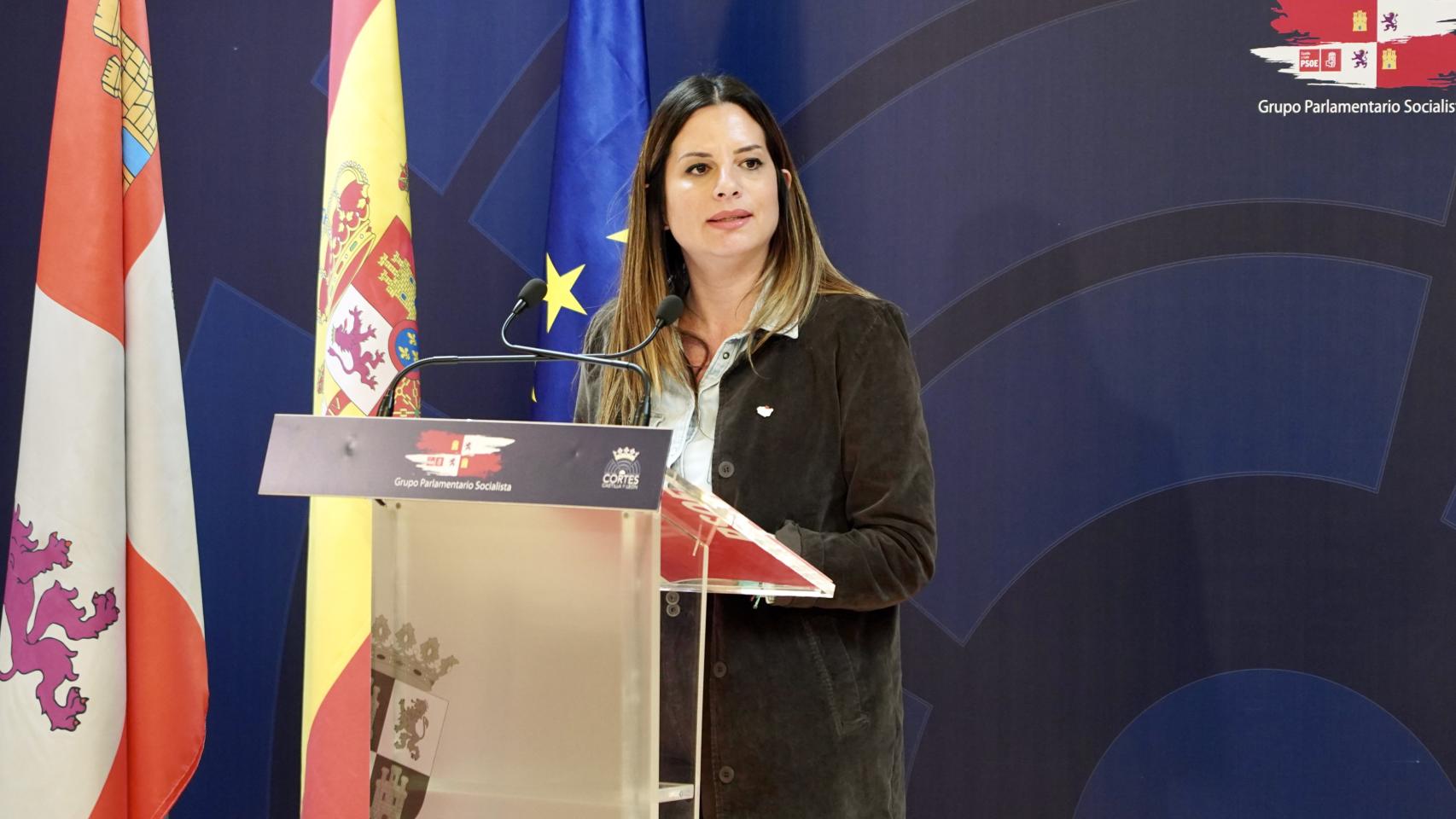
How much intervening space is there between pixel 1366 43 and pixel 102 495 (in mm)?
2797

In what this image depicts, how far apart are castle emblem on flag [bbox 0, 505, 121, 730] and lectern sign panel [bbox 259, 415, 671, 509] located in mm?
1340

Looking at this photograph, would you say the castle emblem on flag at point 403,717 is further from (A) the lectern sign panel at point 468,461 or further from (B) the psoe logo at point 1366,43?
(B) the psoe logo at point 1366,43

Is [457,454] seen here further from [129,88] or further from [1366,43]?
[1366,43]

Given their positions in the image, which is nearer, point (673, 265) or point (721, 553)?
point (721, 553)

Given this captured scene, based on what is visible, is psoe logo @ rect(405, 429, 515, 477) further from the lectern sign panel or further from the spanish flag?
the spanish flag

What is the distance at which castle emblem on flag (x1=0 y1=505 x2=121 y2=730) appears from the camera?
2359mm

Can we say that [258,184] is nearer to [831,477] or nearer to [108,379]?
[108,379]

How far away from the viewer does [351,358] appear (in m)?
2.57

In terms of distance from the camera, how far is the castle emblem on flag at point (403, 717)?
4.41ft

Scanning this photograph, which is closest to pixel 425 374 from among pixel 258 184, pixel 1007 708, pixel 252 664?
pixel 258 184

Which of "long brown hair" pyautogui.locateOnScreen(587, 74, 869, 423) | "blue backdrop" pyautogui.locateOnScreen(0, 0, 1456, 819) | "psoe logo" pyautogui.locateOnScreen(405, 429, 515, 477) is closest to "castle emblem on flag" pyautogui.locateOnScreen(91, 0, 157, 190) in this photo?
"blue backdrop" pyautogui.locateOnScreen(0, 0, 1456, 819)

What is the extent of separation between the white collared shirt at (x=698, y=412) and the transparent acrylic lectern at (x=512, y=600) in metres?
0.47

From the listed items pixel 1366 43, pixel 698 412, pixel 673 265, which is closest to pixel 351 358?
pixel 673 265

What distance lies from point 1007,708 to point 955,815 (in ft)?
0.92
